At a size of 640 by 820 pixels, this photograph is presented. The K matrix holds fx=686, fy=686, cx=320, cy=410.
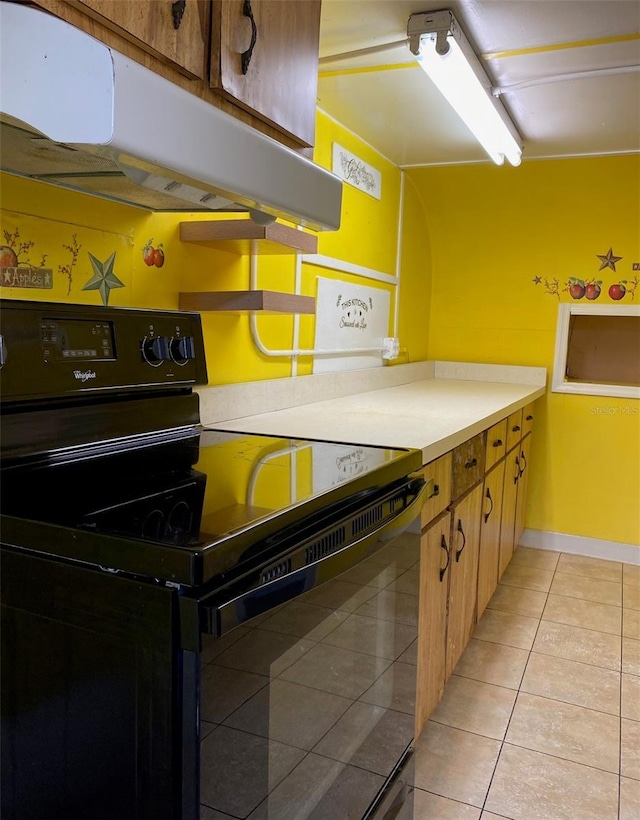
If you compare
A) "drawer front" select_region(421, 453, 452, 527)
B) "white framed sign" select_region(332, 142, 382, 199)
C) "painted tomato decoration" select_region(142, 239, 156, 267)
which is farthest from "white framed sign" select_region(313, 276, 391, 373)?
"painted tomato decoration" select_region(142, 239, 156, 267)

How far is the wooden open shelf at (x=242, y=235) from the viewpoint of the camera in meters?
1.71

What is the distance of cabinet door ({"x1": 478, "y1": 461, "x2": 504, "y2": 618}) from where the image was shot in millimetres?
2504

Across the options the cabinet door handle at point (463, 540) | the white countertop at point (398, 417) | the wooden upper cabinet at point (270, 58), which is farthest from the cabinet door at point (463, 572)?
the wooden upper cabinet at point (270, 58)

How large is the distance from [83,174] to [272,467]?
0.65 meters

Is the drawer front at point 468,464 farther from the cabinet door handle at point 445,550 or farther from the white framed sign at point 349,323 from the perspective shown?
the white framed sign at point 349,323

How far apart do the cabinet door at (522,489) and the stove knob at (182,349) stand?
85.3 inches

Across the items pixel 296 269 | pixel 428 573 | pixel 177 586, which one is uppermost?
pixel 296 269

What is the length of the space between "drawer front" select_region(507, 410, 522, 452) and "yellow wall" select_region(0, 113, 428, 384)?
2.83ft

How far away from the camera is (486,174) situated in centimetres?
364

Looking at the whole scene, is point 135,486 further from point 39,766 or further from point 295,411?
point 295,411

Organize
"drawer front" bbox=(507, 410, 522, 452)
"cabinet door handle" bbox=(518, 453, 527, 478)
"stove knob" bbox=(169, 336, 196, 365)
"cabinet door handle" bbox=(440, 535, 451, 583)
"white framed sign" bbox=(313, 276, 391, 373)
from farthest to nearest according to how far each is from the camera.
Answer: "cabinet door handle" bbox=(518, 453, 527, 478), "drawer front" bbox=(507, 410, 522, 452), "white framed sign" bbox=(313, 276, 391, 373), "cabinet door handle" bbox=(440, 535, 451, 583), "stove knob" bbox=(169, 336, 196, 365)

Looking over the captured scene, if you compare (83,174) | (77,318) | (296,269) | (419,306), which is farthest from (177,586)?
(419,306)

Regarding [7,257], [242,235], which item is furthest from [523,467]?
[7,257]

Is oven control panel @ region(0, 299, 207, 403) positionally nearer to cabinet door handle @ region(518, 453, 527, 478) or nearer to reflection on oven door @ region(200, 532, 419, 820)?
reflection on oven door @ region(200, 532, 419, 820)
